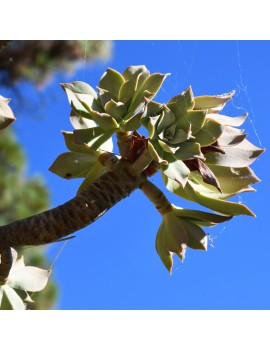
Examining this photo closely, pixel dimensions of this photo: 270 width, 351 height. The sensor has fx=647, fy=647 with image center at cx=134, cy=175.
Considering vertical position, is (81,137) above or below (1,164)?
below

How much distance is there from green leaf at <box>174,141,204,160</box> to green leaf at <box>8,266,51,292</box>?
177 millimetres

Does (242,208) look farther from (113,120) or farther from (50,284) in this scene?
(50,284)

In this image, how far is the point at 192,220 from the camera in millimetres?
501

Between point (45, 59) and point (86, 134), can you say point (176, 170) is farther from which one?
point (45, 59)

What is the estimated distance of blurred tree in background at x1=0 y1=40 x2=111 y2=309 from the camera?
11.4ft

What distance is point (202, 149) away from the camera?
0.49 metres

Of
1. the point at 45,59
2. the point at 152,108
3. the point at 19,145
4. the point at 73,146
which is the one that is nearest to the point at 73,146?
the point at 73,146

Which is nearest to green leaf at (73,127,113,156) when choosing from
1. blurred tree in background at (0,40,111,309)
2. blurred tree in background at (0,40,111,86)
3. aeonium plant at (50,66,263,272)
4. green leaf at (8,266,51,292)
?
aeonium plant at (50,66,263,272)

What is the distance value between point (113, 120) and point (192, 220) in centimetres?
10

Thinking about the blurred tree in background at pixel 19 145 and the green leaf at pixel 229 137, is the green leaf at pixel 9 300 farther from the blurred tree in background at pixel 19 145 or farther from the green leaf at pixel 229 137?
the blurred tree in background at pixel 19 145

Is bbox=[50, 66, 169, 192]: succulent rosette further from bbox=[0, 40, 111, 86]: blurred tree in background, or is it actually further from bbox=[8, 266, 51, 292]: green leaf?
bbox=[0, 40, 111, 86]: blurred tree in background

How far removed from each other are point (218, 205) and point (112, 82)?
0.41ft
